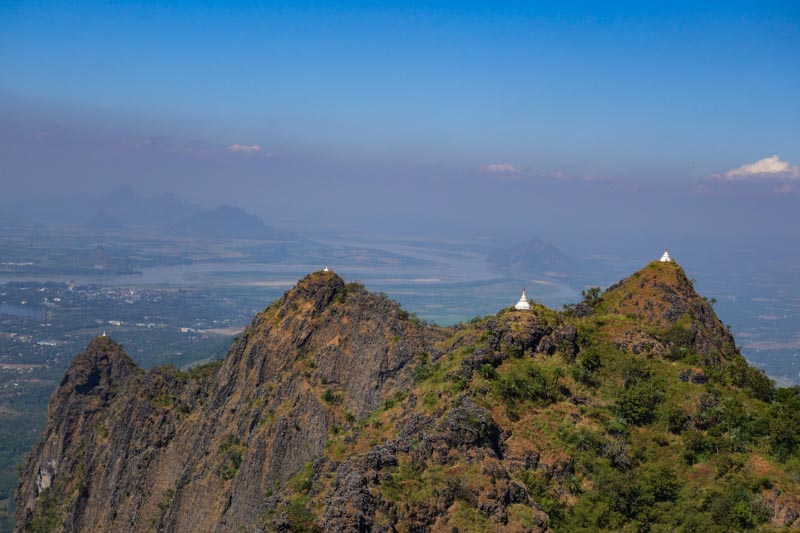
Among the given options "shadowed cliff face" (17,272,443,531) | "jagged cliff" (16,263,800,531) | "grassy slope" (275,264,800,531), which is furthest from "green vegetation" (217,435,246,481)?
"grassy slope" (275,264,800,531)

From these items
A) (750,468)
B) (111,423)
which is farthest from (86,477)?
(750,468)

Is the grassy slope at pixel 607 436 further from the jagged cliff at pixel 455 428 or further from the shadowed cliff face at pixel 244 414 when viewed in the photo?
the shadowed cliff face at pixel 244 414

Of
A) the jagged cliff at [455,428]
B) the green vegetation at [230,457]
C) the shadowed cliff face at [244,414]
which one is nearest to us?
the jagged cliff at [455,428]

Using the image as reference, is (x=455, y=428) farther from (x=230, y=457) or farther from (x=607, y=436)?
(x=230, y=457)

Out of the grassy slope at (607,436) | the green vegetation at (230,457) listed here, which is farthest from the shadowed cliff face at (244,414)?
the grassy slope at (607,436)

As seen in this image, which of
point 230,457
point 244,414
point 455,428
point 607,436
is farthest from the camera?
point 244,414

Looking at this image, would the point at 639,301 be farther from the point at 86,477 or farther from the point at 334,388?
the point at 86,477

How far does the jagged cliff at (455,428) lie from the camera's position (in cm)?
3253

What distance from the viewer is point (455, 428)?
3438 cm

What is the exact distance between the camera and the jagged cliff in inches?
1281

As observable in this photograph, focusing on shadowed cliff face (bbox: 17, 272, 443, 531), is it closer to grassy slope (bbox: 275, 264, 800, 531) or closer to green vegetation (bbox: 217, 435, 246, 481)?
green vegetation (bbox: 217, 435, 246, 481)

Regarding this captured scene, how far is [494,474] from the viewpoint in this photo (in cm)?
3244

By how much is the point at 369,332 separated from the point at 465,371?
588 inches

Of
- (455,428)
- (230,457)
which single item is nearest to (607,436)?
(455,428)
